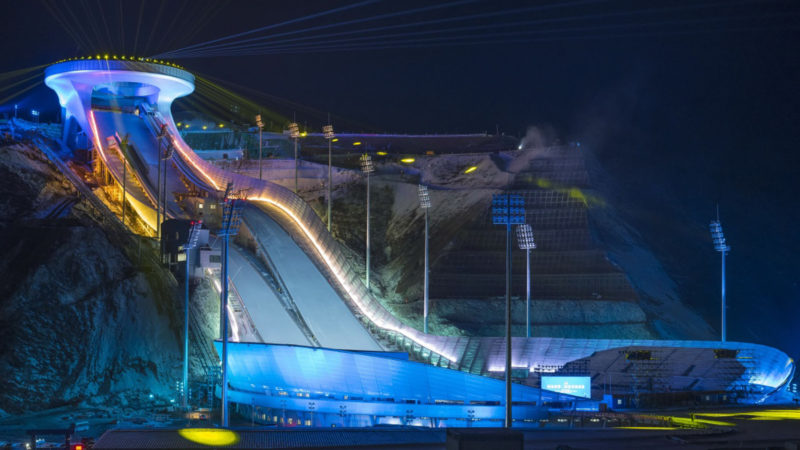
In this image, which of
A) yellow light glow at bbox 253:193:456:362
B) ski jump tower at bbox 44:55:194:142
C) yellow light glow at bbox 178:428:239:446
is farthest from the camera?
ski jump tower at bbox 44:55:194:142

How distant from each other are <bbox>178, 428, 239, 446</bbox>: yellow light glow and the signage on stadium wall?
56.5 ft

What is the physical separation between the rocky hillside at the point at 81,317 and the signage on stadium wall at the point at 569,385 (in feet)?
54.0

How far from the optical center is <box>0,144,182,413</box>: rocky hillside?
35219mm

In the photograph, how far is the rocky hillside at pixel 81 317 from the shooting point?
35219 mm

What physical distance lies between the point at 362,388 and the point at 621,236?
28.2 metres

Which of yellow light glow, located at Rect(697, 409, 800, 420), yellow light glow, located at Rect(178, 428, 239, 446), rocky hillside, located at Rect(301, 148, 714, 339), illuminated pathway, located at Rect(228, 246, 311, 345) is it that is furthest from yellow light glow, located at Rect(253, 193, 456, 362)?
yellow light glow, located at Rect(178, 428, 239, 446)

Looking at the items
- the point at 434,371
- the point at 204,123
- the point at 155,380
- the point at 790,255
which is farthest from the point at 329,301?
the point at 204,123

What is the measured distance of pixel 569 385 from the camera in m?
34.7

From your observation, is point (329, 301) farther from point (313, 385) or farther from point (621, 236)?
point (621, 236)

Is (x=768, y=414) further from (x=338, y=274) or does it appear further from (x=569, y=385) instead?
(x=338, y=274)

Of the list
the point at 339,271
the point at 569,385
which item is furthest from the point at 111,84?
the point at 569,385

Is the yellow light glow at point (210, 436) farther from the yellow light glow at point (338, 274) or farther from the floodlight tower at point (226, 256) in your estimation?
the yellow light glow at point (338, 274)

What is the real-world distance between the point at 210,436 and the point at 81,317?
784 inches

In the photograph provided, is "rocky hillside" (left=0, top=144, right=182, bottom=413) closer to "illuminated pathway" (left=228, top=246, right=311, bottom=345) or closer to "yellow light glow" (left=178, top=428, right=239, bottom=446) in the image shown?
"illuminated pathway" (left=228, top=246, right=311, bottom=345)
